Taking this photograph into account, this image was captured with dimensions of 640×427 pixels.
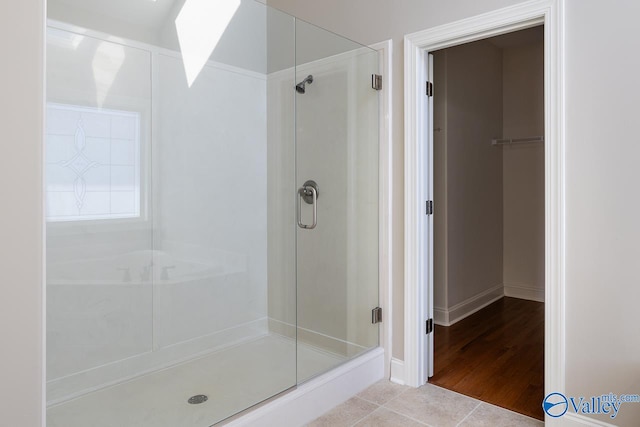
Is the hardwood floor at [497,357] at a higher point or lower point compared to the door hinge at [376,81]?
lower

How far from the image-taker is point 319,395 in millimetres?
2252

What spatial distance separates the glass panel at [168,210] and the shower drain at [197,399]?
0.03 m

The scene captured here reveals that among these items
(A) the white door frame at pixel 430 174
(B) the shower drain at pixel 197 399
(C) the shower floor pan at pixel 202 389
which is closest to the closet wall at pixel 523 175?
(A) the white door frame at pixel 430 174

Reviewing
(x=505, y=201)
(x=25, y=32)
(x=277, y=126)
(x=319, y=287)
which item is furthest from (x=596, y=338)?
(x=505, y=201)

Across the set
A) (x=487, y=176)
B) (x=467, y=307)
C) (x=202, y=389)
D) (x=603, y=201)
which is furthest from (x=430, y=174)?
(x=487, y=176)

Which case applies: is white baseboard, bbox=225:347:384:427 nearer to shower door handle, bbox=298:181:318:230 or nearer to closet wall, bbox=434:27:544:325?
shower door handle, bbox=298:181:318:230

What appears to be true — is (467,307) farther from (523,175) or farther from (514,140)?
(514,140)

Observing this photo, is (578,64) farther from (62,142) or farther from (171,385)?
(171,385)

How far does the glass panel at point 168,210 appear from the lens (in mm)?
1856

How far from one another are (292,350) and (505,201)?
327 cm

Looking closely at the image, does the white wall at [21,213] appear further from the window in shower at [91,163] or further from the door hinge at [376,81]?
the door hinge at [376,81]

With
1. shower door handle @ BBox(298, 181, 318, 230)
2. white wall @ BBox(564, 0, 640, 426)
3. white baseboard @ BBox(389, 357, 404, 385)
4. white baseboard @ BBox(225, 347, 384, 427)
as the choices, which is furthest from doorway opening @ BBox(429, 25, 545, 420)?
shower door handle @ BBox(298, 181, 318, 230)

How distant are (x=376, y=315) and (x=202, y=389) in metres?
1.12

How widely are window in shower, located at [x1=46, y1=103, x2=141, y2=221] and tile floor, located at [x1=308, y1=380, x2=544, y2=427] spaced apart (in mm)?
1509
